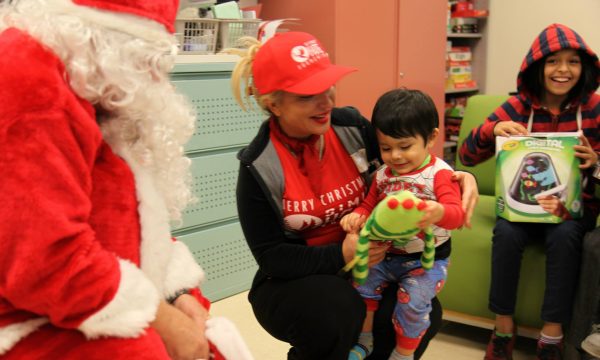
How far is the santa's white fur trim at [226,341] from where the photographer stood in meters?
1.13

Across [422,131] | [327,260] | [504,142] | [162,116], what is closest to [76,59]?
[162,116]

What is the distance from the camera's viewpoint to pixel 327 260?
4.64ft

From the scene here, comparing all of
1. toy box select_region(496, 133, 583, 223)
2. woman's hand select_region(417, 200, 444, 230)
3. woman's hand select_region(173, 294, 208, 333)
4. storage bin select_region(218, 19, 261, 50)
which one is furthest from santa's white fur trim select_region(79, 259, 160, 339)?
storage bin select_region(218, 19, 261, 50)

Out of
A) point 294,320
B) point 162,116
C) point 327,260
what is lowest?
→ point 294,320

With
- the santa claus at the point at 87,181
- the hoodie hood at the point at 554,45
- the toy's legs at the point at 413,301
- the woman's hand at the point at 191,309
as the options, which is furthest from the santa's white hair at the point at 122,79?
the hoodie hood at the point at 554,45

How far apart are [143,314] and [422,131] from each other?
0.86 metres

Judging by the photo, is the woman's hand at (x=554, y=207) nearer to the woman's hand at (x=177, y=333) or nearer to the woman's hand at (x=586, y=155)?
the woman's hand at (x=586, y=155)

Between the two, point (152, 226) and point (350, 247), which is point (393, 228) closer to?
point (350, 247)

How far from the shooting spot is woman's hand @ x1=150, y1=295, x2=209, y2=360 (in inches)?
39.7

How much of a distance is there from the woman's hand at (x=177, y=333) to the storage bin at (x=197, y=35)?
1.68m

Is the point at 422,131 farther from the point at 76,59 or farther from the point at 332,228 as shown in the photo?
the point at 76,59

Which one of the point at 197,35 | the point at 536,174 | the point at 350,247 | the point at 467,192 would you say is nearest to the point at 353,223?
the point at 350,247

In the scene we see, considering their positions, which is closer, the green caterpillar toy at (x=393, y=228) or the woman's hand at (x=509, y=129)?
the green caterpillar toy at (x=393, y=228)

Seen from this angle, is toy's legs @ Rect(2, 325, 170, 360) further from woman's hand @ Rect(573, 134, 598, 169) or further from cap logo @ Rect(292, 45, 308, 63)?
woman's hand @ Rect(573, 134, 598, 169)
